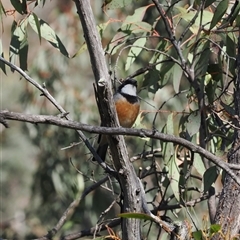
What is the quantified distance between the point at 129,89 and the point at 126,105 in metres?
0.11

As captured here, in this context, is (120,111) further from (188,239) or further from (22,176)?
(22,176)

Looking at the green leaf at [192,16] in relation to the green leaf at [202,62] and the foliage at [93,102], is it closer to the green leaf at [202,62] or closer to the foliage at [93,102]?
the foliage at [93,102]

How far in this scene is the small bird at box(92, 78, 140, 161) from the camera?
3.19 meters

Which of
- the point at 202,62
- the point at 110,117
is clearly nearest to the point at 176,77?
the point at 202,62

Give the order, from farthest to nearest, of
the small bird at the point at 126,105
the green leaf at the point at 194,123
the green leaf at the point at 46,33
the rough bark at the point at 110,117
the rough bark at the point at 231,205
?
the small bird at the point at 126,105 < the green leaf at the point at 46,33 < the green leaf at the point at 194,123 < the rough bark at the point at 231,205 < the rough bark at the point at 110,117

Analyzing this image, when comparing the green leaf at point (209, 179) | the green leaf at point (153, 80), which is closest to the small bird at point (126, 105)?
the green leaf at point (153, 80)

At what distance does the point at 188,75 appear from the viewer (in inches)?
97.0

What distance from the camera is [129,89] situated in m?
3.46

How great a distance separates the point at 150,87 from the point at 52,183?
3.49 metres

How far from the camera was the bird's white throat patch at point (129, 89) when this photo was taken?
339 centimetres

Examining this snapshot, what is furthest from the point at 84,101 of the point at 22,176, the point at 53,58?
the point at 22,176

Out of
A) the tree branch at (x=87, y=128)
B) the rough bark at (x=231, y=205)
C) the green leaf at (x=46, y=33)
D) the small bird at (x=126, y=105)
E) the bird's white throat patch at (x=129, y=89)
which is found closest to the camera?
the tree branch at (x=87, y=128)

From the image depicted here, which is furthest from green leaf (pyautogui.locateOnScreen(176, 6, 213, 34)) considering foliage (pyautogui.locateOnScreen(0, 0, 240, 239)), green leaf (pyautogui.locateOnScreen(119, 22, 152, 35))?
green leaf (pyautogui.locateOnScreen(119, 22, 152, 35))

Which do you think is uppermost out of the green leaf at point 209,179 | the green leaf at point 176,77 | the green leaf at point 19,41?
the green leaf at point 19,41
